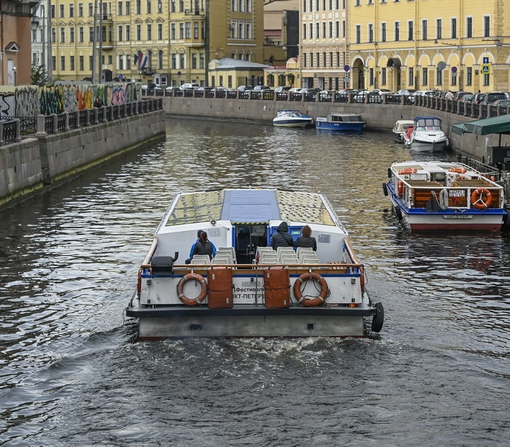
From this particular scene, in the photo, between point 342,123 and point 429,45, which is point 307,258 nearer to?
point 342,123

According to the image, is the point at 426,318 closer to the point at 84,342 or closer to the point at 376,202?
the point at 84,342

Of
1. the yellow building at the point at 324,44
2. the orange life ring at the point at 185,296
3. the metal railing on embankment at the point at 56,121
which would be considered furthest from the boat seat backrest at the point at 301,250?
the yellow building at the point at 324,44

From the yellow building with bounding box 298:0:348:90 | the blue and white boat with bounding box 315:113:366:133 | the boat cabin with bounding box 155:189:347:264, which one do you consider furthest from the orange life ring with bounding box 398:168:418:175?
the yellow building with bounding box 298:0:348:90

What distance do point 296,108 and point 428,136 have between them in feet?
97.9

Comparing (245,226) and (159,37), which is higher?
(159,37)

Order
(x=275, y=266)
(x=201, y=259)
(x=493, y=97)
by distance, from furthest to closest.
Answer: (x=493, y=97), (x=201, y=259), (x=275, y=266)

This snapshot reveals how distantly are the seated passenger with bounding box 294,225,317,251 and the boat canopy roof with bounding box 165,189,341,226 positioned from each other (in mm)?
881

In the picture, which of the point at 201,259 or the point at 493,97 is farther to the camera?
the point at 493,97

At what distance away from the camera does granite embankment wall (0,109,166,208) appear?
3438 centimetres

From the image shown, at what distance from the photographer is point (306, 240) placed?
65.2ft

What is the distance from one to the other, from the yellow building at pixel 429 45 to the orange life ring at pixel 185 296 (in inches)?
2341

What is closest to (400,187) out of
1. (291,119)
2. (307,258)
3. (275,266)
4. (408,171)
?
(408,171)

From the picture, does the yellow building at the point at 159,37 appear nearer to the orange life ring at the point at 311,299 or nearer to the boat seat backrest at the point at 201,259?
the boat seat backrest at the point at 201,259

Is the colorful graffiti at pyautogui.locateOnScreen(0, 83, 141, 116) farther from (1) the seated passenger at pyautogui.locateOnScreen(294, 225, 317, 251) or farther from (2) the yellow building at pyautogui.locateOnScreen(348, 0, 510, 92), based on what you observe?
(2) the yellow building at pyautogui.locateOnScreen(348, 0, 510, 92)
